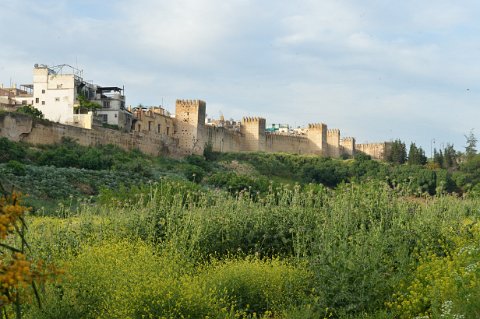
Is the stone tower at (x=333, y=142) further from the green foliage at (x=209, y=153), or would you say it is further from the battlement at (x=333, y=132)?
the green foliage at (x=209, y=153)

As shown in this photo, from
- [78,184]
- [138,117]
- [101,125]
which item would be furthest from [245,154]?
[78,184]

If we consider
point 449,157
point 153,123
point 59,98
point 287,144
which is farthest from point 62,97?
point 449,157

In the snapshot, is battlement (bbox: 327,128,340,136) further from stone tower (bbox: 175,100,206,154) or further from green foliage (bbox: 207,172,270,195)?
green foliage (bbox: 207,172,270,195)

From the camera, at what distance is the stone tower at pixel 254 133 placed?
2562 inches

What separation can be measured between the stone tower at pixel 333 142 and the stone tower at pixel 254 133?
38.4 ft

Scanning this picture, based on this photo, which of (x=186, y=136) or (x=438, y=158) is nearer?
(x=186, y=136)

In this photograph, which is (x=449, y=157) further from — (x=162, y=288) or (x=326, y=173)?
(x=162, y=288)

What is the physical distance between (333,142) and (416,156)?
46.2 feet

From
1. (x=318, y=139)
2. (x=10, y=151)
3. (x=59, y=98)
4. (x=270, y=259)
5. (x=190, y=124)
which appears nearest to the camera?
(x=270, y=259)

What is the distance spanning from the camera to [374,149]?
80.3m

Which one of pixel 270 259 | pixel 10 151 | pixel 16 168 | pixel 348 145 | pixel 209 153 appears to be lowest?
pixel 270 259

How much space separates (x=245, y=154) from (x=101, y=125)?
17.7 metres

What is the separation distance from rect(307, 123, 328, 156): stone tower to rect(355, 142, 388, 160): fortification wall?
8642mm

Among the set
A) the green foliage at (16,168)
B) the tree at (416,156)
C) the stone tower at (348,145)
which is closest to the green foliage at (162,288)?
the green foliage at (16,168)
